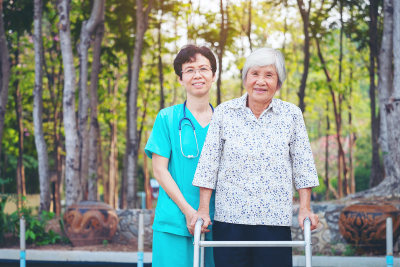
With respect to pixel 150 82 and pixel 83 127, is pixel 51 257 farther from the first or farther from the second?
pixel 150 82

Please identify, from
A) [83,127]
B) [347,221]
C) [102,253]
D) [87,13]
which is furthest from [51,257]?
[87,13]

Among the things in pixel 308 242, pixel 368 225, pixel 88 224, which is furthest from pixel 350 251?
pixel 308 242

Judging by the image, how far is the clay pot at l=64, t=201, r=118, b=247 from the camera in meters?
7.39

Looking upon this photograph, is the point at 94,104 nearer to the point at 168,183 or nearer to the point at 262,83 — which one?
the point at 168,183

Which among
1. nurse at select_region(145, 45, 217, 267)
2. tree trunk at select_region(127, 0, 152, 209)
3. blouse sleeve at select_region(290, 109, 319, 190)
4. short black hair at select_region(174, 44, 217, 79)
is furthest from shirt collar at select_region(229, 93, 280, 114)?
tree trunk at select_region(127, 0, 152, 209)

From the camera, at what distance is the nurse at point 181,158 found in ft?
8.14

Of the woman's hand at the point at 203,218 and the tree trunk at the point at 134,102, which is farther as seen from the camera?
the tree trunk at the point at 134,102

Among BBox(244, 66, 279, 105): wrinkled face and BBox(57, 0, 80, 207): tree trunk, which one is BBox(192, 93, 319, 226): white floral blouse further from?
BBox(57, 0, 80, 207): tree trunk

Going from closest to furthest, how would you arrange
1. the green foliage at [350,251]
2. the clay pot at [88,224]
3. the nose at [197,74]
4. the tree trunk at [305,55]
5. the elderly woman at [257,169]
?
the elderly woman at [257,169], the nose at [197,74], the green foliage at [350,251], the clay pot at [88,224], the tree trunk at [305,55]

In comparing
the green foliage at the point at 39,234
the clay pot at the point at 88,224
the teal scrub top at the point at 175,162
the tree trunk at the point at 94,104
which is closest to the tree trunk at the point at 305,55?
the tree trunk at the point at 94,104

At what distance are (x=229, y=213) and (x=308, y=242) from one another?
0.42 m

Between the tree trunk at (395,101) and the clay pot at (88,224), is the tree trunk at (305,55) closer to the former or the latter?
the tree trunk at (395,101)

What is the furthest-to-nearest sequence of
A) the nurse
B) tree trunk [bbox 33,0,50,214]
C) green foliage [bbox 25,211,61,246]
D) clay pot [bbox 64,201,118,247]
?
tree trunk [bbox 33,0,50,214]
green foliage [bbox 25,211,61,246]
clay pot [bbox 64,201,118,247]
the nurse

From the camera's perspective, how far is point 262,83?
234cm
